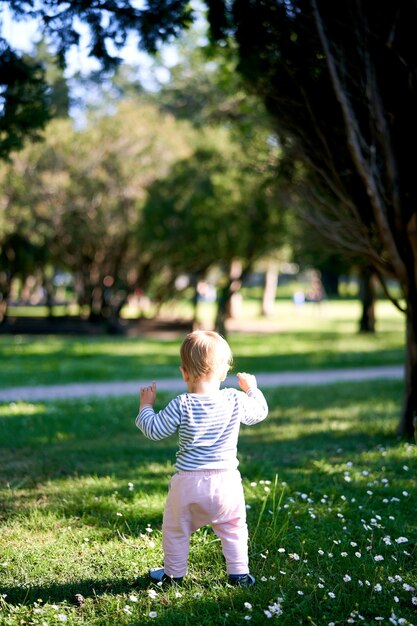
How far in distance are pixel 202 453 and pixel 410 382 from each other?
4.64 m

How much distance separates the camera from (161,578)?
3.72 meters

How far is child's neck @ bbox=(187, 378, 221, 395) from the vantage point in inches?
141

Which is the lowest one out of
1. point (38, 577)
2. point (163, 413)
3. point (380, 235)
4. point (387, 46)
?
point (38, 577)

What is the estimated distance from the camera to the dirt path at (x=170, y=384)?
36.8 feet

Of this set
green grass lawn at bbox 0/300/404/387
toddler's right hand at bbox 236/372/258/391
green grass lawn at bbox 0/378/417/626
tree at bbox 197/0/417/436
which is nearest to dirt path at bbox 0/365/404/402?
green grass lawn at bbox 0/300/404/387

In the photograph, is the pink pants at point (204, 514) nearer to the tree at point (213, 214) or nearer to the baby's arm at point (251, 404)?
the baby's arm at point (251, 404)

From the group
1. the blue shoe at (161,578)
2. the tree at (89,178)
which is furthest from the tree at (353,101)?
the tree at (89,178)

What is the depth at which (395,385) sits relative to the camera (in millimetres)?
12688

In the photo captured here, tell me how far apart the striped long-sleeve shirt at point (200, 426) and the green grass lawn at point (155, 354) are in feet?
30.1

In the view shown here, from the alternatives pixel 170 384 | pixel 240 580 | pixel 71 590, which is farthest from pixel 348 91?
pixel 170 384

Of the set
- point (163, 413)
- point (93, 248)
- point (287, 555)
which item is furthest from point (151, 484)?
point (93, 248)

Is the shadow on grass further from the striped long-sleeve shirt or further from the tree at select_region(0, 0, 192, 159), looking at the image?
the tree at select_region(0, 0, 192, 159)

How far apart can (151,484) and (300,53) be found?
14.5ft

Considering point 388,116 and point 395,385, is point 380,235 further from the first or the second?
point 395,385
